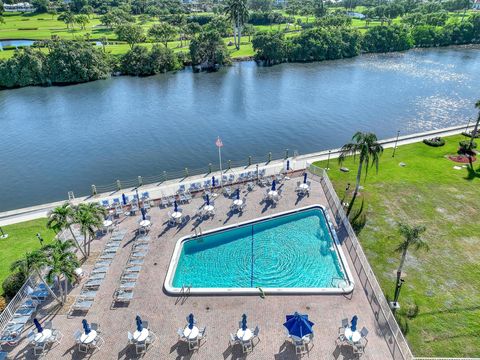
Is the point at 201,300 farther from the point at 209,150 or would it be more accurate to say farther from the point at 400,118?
the point at 400,118

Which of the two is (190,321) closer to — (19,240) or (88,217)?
(88,217)

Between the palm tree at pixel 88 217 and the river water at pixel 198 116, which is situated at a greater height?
the palm tree at pixel 88 217

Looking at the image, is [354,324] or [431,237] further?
[431,237]

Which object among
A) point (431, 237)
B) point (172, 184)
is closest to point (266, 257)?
point (431, 237)

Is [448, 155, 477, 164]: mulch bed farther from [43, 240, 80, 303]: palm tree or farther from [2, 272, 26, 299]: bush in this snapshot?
[2, 272, 26, 299]: bush

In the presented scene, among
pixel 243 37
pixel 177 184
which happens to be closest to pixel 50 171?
pixel 177 184

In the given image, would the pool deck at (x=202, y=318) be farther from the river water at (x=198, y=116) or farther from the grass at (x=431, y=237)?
the river water at (x=198, y=116)

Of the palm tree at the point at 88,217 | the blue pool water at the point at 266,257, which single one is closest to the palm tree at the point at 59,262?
the palm tree at the point at 88,217
